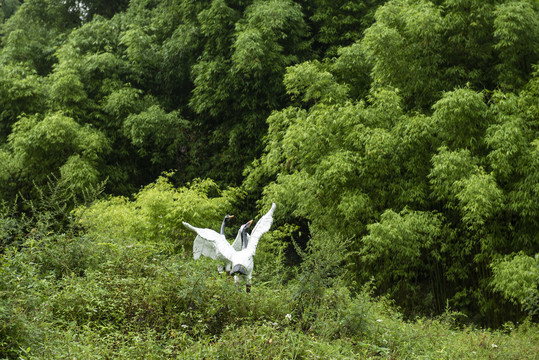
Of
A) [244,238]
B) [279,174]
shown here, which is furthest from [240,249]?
[279,174]

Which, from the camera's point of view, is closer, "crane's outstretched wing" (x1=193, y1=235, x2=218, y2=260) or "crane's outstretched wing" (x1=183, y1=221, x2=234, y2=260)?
"crane's outstretched wing" (x1=183, y1=221, x2=234, y2=260)

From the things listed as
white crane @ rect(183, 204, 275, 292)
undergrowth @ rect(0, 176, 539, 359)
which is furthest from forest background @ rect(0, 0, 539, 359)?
white crane @ rect(183, 204, 275, 292)

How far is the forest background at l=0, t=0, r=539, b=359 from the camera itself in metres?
4.74

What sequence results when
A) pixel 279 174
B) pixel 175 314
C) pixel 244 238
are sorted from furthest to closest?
pixel 279 174 < pixel 244 238 < pixel 175 314

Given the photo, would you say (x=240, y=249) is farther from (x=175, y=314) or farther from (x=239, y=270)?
(x=175, y=314)

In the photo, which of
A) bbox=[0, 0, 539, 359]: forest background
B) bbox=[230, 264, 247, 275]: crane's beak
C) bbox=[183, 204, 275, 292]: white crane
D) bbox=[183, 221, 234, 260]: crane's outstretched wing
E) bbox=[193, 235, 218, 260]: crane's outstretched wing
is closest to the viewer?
bbox=[0, 0, 539, 359]: forest background

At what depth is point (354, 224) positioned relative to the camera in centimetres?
927

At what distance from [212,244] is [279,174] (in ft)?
13.1

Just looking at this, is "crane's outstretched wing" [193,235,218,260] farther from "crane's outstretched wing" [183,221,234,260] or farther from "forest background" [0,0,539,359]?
"forest background" [0,0,539,359]

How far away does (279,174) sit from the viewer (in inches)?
402

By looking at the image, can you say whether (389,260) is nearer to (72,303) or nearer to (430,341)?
(430,341)

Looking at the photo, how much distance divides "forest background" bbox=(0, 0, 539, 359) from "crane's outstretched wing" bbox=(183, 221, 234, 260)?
421 millimetres

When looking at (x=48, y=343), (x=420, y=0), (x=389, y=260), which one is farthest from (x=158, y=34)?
(x=48, y=343)

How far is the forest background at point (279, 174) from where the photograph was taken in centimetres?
474
